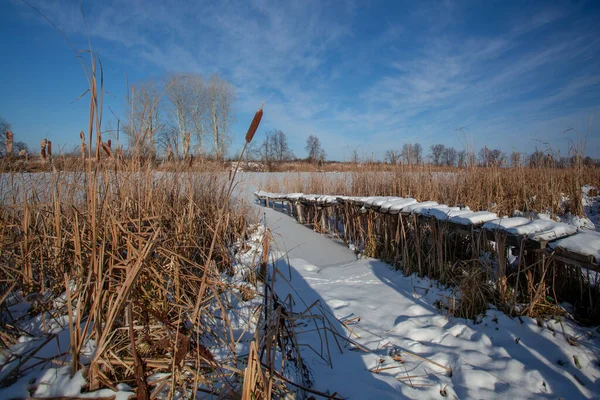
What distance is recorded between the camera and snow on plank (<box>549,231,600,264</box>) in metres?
1.71

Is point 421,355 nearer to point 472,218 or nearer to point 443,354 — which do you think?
point 443,354

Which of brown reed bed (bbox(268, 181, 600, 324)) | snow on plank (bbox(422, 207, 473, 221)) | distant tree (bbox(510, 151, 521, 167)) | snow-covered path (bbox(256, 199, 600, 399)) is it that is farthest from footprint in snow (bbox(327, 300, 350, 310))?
distant tree (bbox(510, 151, 521, 167))

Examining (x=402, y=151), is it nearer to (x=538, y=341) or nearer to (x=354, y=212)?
(x=354, y=212)

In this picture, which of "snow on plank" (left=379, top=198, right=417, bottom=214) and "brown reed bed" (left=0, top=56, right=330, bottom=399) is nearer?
"brown reed bed" (left=0, top=56, right=330, bottom=399)

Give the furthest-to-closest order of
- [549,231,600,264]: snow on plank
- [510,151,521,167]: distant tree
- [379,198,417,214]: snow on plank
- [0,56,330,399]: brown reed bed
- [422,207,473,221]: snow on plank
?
[510,151,521,167]: distant tree
[379,198,417,214]: snow on plank
[422,207,473,221]: snow on plank
[549,231,600,264]: snow on plank
[0,56,330,399]: brown reed bed

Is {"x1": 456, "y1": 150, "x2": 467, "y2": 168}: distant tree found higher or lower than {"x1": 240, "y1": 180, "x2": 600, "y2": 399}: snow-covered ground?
higher

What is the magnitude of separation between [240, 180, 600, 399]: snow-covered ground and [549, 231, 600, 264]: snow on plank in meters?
0.51

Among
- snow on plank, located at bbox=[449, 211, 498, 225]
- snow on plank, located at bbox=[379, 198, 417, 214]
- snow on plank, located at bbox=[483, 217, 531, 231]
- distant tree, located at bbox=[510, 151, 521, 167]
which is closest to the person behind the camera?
snow on plank, located at bbox=[483, 217, 531, 231]

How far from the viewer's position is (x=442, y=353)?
68.6 inches

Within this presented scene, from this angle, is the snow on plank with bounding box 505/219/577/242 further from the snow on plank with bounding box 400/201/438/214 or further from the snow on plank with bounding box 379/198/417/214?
the snow on plank with bounding box 379/198/417/214

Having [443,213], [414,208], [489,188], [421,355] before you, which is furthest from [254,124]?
[489,188]

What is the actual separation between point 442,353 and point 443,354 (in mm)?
13

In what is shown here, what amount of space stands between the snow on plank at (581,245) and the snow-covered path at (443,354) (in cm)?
59

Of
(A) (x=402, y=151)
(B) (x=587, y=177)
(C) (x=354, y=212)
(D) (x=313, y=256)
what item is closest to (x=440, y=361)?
(D) (x=313, y=256)
